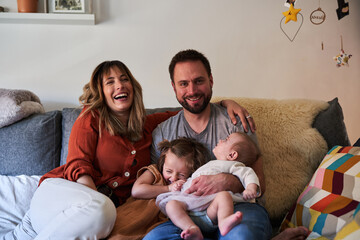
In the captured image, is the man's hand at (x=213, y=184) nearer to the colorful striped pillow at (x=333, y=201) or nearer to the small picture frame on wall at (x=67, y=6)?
the colorful striped pillow at (x=333, y=201)

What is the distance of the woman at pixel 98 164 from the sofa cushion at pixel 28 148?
1.25 ft

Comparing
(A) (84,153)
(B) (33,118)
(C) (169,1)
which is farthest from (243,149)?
(C) (169,1)

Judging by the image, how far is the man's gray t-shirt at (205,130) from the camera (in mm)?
1689

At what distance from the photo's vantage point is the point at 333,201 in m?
1.38

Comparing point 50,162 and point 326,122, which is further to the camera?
point 50,162

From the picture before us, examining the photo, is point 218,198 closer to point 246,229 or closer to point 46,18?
point 246,229

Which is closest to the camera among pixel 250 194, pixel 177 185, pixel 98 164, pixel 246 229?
pixel 246 229

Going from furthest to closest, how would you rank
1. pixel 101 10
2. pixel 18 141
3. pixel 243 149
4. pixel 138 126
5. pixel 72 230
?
pixel 101 10, pixel 18 141, pixel 138 126, pixel 243 149, pixel 72 230

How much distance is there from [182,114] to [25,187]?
1.01m

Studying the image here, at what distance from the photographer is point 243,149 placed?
151 cm

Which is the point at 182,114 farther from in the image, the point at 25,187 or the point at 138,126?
the point at 25,187

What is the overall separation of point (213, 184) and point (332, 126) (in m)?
0.90

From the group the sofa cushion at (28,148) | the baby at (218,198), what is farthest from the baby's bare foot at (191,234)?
the sofa cushion at (28,148)

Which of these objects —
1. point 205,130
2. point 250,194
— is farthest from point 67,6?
point 250,194
